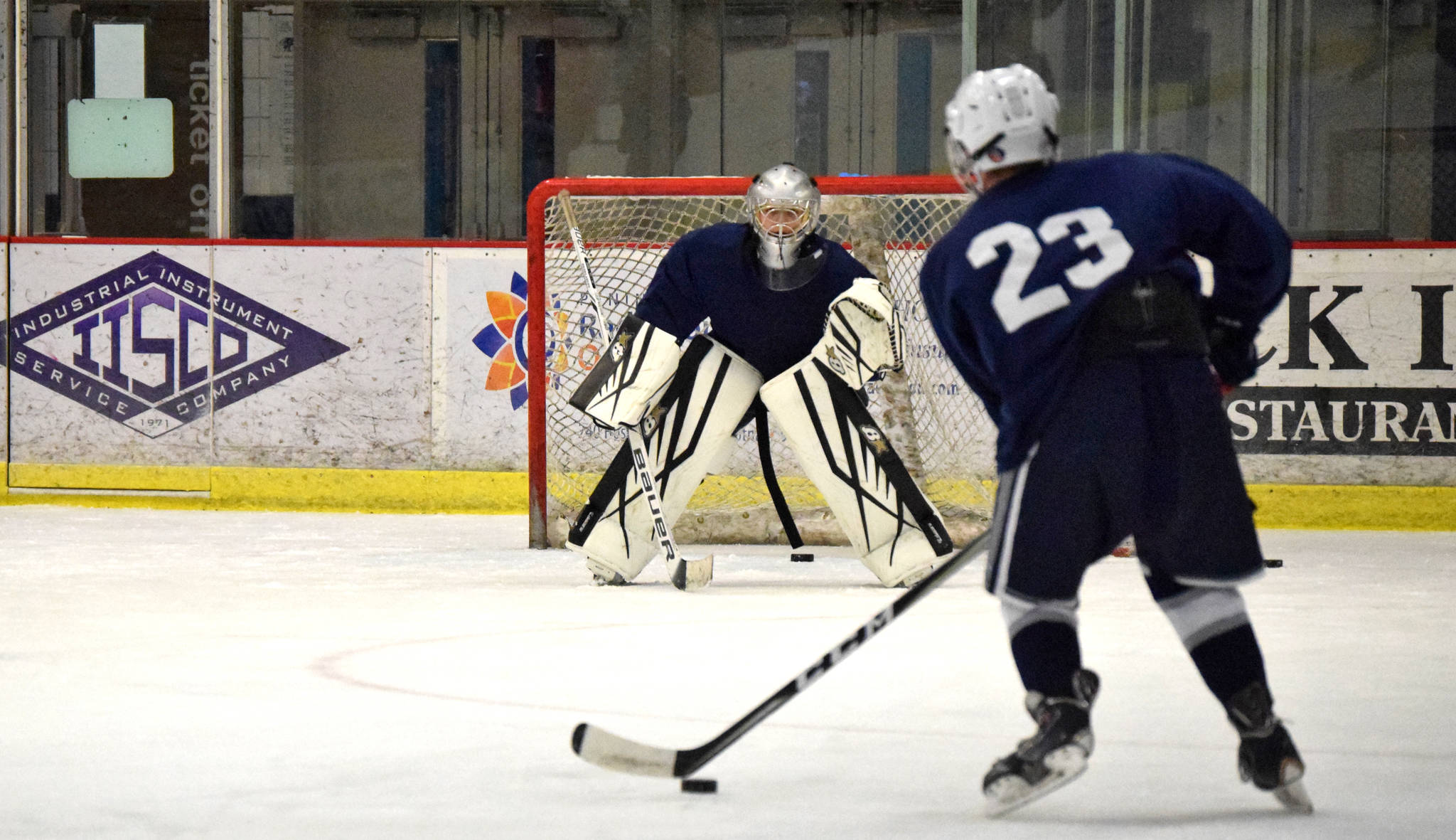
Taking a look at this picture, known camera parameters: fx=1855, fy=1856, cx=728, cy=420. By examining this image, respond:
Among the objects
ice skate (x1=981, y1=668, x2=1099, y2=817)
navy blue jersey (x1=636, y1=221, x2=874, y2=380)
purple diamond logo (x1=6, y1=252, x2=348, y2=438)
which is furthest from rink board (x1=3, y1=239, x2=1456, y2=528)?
ice skate (x1=981, y1=668, x2=1099, y2=817)

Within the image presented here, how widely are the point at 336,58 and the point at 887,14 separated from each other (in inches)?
103

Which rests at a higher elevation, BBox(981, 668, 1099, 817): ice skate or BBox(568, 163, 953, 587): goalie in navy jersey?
BBox(568, 163, 953, 587): goalie in navy jersey

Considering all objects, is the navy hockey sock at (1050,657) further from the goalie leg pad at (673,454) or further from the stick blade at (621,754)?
the goalie leg pad at (673,454)

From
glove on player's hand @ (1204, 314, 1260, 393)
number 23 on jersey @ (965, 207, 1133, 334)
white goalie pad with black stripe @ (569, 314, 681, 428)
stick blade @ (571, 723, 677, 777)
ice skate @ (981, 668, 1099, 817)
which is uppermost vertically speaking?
number 23 on jersey @ (965, 207, 1133, 334)

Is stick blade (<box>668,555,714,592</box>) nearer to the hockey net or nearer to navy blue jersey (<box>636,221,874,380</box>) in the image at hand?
navy blue jersey (<box>636,221,874,380</box>)

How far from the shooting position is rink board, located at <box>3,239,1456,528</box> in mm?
6125

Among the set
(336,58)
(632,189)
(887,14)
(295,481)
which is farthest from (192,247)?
(887,14)

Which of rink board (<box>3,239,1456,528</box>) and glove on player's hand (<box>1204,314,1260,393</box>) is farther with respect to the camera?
rink board (<box>3,239,1456,528</box>)

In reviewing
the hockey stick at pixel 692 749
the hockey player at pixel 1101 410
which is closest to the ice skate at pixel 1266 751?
the hockey player at pixel 1101 410

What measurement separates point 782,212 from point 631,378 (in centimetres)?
52

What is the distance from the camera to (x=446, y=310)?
20.1 feet

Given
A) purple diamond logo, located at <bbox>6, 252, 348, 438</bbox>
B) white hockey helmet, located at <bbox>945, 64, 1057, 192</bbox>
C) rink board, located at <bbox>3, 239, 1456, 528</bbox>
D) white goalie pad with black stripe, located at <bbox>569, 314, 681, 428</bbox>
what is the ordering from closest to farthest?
white hockey helmet, located at <bbox>945, 64, 1057, 192</bbox>, white goalie pad with black stripe, located at <bbox>569, 314, 681, 428</bbox>, rink board, located at <bbox>3, 239, 1456, 528</bbox>, purple diamond logo, located at <bbox>6, 252, 348, 438</bbox>

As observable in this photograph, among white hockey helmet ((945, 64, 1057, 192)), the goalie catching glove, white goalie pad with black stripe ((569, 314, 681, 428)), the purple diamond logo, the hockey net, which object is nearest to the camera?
white hockey helmet ((945, 64, 1057, 192))

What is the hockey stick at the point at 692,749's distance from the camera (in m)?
2.12
